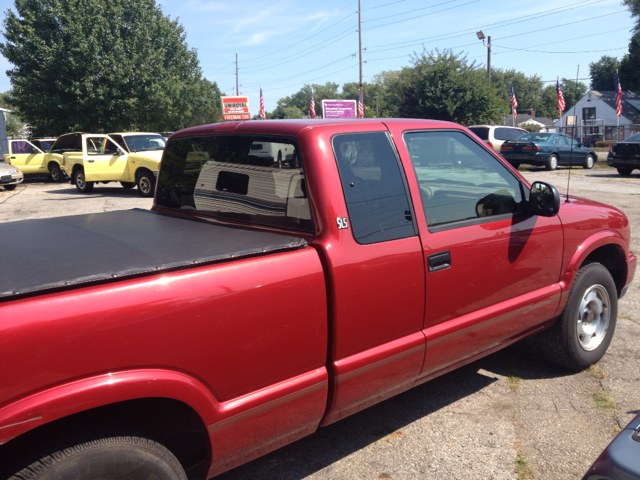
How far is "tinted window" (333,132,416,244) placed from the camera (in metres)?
2.71

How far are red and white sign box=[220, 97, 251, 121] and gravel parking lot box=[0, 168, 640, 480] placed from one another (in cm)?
2832

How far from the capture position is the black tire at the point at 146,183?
51.7 ft

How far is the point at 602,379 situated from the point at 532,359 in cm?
54

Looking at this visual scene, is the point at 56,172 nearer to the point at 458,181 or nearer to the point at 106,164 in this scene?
the point at 106,164

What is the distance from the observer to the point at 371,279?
2643 millimetres

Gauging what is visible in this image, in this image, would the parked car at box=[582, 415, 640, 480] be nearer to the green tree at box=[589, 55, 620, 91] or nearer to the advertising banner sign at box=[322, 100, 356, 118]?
the advertising banner sign at box=[322, 100, 356, 118]

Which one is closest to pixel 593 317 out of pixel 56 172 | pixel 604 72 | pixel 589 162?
pixel 589 162

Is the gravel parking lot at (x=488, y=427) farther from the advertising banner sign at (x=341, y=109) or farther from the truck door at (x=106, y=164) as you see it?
the advertising banner sign at (x=341, y=109)

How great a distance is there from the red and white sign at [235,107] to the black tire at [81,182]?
529 inches

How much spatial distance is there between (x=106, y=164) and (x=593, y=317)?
51.0 ft

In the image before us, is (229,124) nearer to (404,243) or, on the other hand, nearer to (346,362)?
(404,243)

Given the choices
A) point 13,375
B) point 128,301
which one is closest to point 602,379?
point 128,301

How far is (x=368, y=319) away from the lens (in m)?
2.65

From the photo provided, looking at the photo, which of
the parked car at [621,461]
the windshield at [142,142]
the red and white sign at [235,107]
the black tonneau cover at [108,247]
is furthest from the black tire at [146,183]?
the red and white sign at [235,107]
